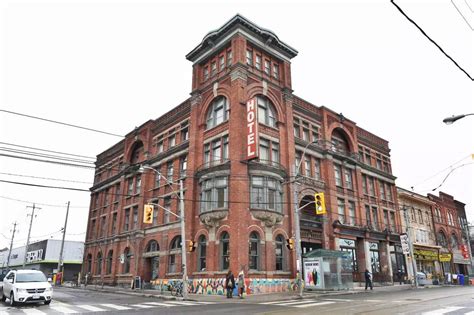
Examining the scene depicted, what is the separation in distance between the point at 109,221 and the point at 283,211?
2546 centimetres

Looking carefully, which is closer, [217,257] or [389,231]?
[217,257]

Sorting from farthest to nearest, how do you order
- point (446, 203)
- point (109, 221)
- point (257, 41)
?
point (446, 203), point (109, 221), point (257, 41)

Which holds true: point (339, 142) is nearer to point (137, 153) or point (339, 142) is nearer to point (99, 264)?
point (137, 153)

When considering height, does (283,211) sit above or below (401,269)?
above

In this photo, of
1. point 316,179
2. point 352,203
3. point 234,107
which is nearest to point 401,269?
point 352,203

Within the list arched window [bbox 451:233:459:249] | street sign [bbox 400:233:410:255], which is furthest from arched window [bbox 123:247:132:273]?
arched window [bbox 451:233:459:249]

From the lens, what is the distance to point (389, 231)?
41.0m

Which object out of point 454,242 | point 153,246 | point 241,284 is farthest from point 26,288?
point 454,242

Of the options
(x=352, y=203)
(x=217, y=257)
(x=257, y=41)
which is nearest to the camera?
(x=217, y=257)

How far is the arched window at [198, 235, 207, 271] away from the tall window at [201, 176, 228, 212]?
2.55 m

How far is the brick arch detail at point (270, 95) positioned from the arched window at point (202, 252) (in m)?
12.7

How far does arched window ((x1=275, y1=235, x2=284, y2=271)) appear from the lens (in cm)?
2819

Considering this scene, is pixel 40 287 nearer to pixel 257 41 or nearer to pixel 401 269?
pixel 257 41

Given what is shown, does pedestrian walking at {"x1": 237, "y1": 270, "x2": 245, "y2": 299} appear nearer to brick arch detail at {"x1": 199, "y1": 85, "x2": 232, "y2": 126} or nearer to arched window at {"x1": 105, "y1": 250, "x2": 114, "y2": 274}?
brick arch detail at {"x1": 199, "y1": 85, "x2": 232, "y2": 126}
